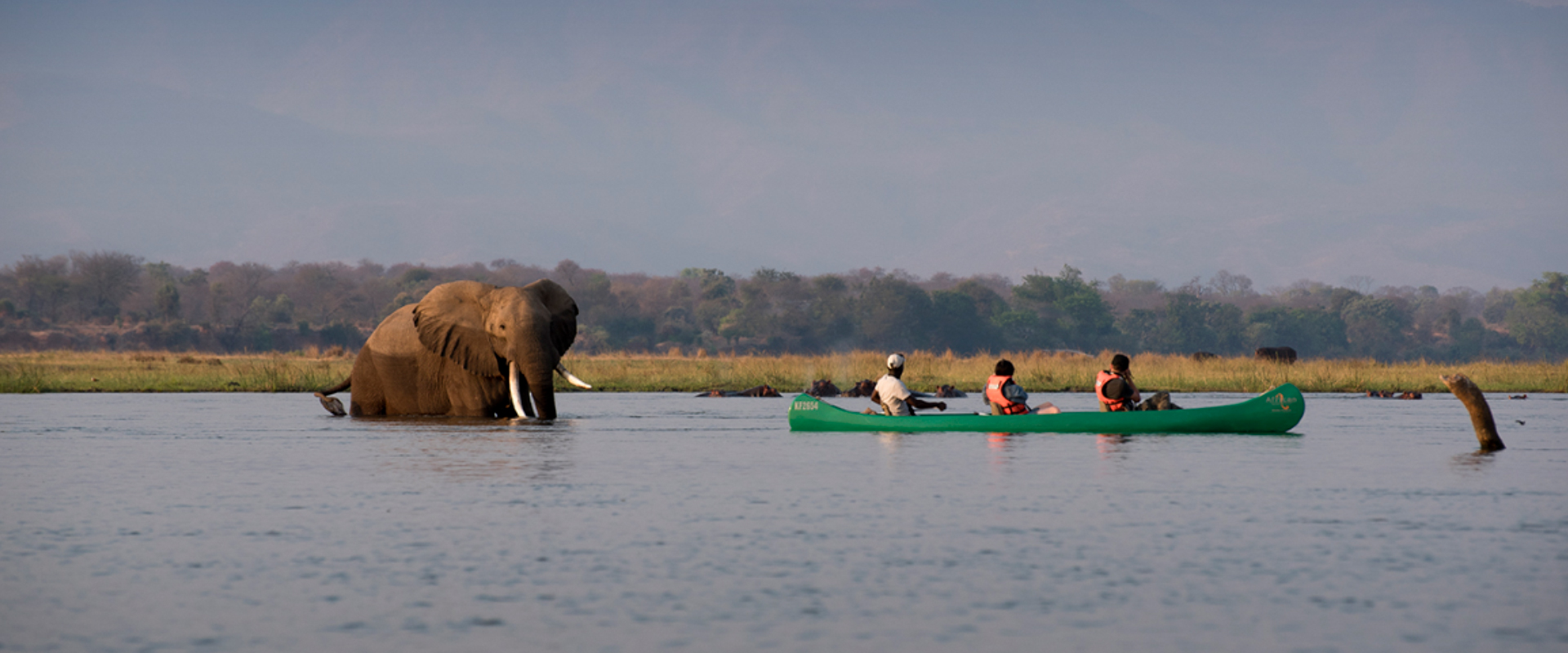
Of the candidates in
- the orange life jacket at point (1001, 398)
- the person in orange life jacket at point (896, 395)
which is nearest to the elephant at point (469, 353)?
the person in orange life jacket at point (896, 395)

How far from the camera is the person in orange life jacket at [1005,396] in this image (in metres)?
19.8

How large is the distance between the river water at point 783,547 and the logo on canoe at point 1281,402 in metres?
1.66

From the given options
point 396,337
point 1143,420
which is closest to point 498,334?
point 396,337

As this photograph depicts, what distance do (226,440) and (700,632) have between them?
45.7 feet

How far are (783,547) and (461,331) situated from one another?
47.6ft

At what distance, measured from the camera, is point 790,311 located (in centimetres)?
10656

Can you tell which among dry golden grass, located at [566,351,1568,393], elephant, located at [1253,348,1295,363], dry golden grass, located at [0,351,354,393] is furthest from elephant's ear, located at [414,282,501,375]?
elephant, located at [1253,348,1295,363]

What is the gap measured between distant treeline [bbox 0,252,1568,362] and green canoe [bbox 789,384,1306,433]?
238 ft

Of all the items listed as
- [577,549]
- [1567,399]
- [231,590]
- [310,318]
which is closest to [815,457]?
[577,549]

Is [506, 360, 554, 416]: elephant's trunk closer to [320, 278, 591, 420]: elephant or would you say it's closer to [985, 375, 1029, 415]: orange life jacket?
[320, 278, 591, 420]: elephant

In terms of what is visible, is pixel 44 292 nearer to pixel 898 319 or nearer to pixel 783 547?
pixel 898 319

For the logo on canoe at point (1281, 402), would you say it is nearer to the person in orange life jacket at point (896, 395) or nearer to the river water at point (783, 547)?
the river water at point (783, 547)

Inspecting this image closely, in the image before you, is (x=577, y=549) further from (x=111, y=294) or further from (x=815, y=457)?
(x=111, y=294)

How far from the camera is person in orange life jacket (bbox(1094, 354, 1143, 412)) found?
64.8 feet
